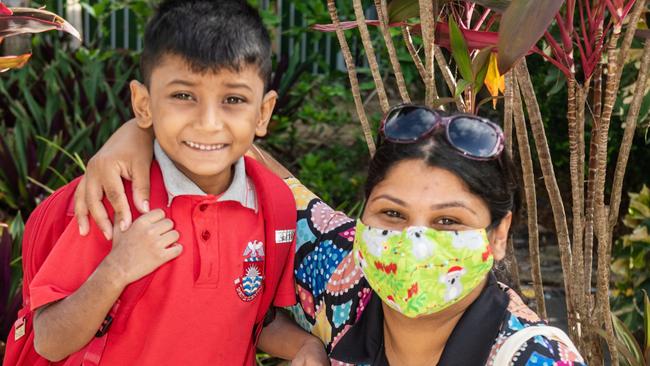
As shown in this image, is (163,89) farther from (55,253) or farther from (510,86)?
(510,86)

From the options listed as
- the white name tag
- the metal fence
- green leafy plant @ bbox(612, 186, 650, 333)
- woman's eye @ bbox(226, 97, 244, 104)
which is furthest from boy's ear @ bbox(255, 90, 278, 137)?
the metal fence

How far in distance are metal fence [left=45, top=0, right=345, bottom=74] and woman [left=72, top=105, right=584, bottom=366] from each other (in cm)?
592

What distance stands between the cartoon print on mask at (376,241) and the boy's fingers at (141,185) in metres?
0.50

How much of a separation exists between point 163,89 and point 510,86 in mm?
826

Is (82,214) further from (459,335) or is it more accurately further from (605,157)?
(605,157)

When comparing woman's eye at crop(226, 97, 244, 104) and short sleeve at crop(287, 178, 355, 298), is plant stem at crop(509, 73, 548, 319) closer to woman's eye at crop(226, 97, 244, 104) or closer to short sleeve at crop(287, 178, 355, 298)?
short sleeve at crop(287, 178, 355, 298)

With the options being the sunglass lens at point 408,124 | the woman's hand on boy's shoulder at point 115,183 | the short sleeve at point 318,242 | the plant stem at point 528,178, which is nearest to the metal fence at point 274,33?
the plant stem at point 528,178

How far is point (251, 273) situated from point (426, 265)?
0.49m

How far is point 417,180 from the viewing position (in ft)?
6.11

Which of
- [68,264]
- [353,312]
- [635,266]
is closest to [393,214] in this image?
[353,312]

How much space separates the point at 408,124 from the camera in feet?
6.29

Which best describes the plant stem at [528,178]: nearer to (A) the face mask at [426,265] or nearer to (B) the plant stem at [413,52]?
(B) the plant stem at [413,52]

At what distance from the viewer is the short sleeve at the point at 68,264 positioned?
199 centimetres

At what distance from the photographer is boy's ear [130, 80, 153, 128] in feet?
7.13
